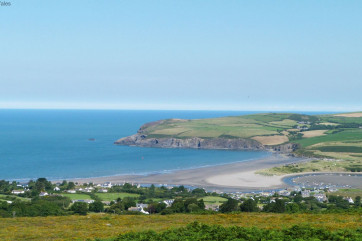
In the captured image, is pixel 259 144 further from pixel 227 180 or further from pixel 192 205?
pixel 192 205

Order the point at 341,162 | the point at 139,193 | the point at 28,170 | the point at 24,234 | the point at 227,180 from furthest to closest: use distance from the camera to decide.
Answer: the point at 341,162 < the point at 28,170 < the point at 227,180 < the point at 139,193 < the point at 24,234

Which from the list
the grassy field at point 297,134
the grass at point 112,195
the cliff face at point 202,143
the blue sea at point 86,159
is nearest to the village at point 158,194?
the grass at point 112,195

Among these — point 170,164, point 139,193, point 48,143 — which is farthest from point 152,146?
point 139,193

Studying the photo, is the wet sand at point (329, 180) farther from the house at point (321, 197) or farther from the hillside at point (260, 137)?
the hillside at point (260, 137)

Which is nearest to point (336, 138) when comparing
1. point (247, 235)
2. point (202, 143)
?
point (202, 143)

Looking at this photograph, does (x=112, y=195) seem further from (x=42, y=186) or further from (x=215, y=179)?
(x=215, y=179)

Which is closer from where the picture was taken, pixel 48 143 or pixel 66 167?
pixel 66 167

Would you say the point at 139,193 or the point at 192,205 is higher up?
the point at 192,205
